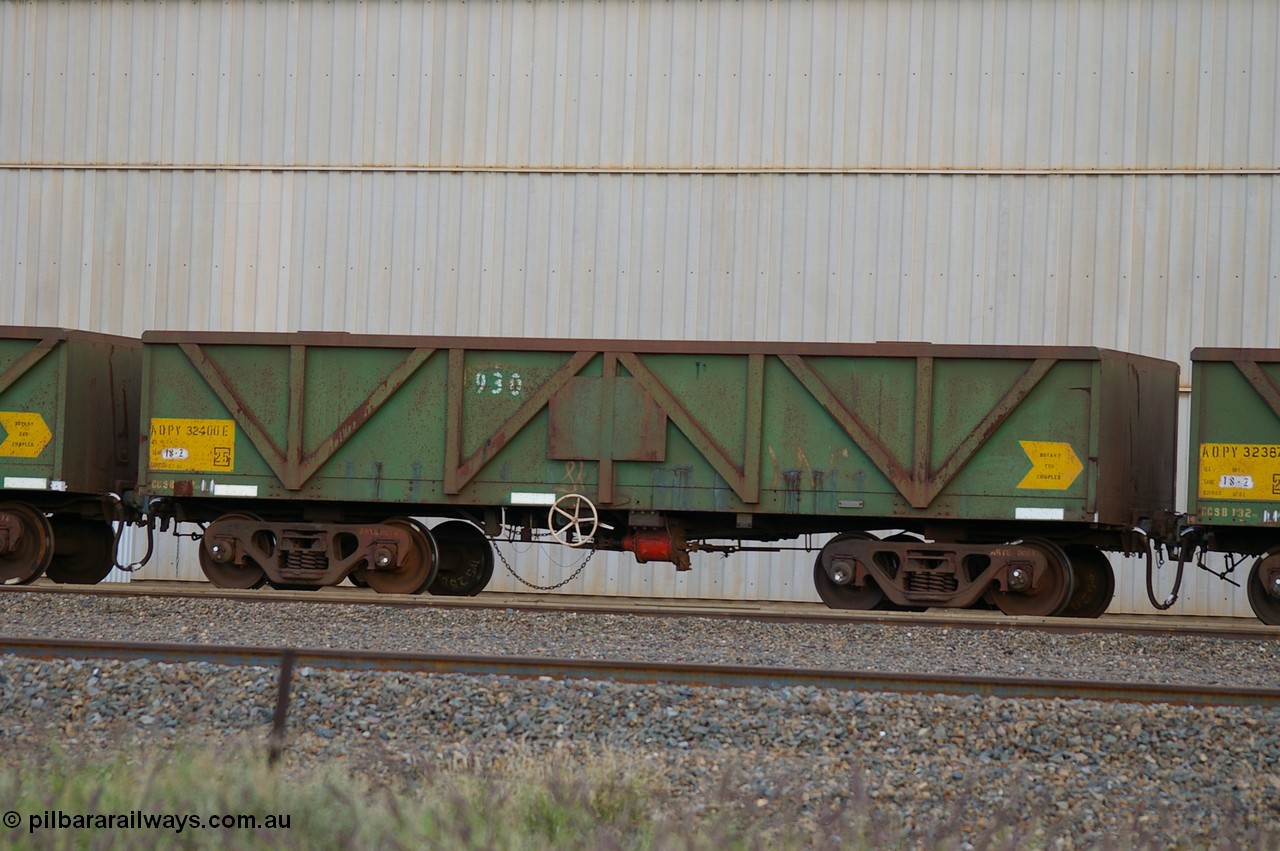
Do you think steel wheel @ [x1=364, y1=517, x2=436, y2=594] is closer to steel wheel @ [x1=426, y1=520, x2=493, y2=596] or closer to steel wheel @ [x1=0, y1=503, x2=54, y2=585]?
steel wheel @ [x1=426, y1=520, x2=493, y2=596]

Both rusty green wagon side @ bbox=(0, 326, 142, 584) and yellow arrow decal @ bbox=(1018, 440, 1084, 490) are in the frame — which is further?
rusty green wagon side @ bbox=(0, 326, 142, 584)

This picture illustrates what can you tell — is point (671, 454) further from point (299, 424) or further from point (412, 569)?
point (299, 424)

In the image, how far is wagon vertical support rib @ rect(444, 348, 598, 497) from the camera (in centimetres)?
1177

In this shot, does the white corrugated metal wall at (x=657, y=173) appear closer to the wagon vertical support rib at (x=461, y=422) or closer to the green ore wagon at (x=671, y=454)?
the green ore wagon at (x=671, y=454)

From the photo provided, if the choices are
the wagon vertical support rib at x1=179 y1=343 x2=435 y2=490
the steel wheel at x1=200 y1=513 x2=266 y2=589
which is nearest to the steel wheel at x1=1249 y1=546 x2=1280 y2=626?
the wagon vertical support rib at x1=179 y1=343 x2=435 y2=490

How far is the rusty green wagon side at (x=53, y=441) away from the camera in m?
12.5

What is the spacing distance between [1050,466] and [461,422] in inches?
208

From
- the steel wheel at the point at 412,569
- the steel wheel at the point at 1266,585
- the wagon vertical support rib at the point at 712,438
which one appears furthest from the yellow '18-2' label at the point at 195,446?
the steel wheel at the point at 1266,585

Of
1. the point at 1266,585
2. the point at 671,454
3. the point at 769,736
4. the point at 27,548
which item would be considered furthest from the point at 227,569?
the point at 1266,585

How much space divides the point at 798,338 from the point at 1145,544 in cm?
581

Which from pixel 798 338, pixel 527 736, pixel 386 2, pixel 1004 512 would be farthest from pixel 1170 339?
pixel 527 736

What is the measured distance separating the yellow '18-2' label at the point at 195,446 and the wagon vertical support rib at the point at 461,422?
214 centimetres

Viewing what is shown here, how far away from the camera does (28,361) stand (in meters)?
12.6

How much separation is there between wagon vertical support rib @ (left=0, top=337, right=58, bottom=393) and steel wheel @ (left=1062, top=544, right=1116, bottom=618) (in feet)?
32.6
